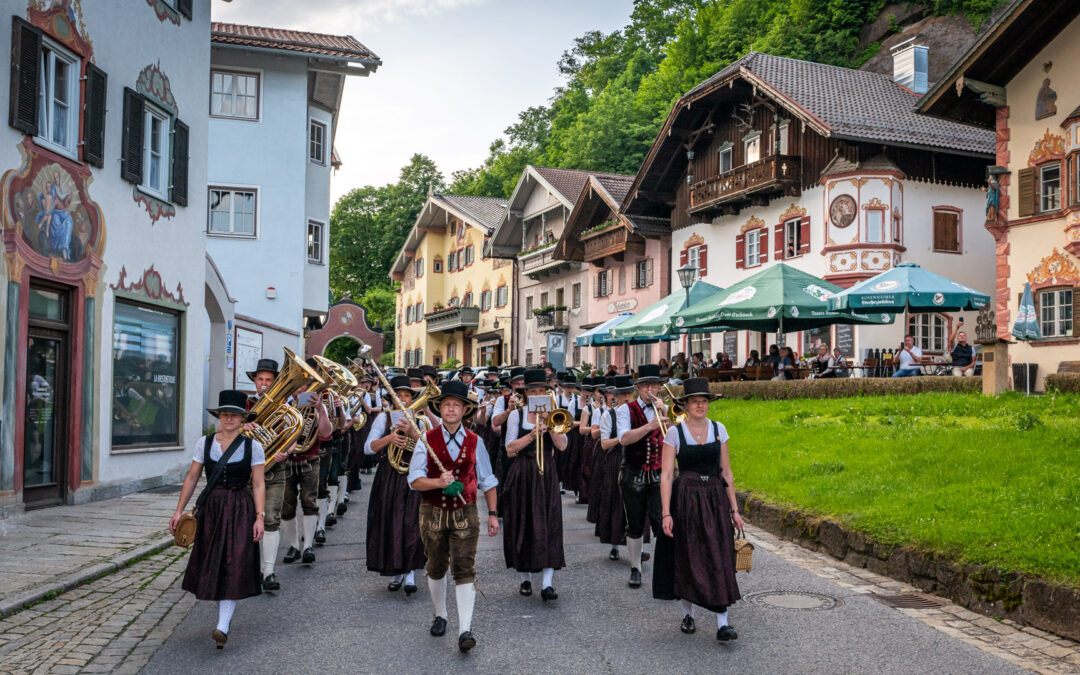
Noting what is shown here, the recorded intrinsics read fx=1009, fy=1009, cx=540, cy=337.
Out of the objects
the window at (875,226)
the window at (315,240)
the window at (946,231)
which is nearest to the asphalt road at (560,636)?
the window at (315,240)

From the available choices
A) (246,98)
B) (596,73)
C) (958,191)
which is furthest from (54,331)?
(596,73)

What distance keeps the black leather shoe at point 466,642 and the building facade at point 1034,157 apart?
2065cm

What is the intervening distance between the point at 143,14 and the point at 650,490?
11.6 metres

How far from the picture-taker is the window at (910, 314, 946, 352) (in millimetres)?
30719

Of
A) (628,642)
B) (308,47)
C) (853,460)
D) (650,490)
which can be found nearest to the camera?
(628,642)

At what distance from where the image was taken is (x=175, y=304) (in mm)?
17156

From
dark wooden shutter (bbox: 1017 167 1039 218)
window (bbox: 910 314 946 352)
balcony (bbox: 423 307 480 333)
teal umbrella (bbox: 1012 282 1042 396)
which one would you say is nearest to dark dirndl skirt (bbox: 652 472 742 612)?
teal umbrella (bbox: 1012 282 1042 396)

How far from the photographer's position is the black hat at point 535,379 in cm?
892

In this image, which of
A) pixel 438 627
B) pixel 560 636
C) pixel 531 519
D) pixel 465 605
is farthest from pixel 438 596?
pixel 531 519

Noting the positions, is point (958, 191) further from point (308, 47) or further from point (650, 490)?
point (650, 490)

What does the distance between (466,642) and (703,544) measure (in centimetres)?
182

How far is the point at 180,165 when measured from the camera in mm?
17234

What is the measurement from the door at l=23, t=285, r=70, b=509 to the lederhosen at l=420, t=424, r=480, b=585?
25.6ft

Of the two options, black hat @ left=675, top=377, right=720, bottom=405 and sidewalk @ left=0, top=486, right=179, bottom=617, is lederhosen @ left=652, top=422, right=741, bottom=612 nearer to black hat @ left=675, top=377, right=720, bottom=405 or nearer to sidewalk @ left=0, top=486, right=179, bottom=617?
black hat @ left=675, top=377, right=720, bottom=405
